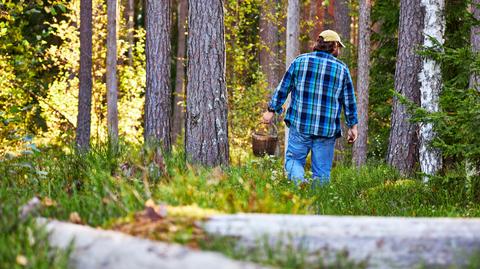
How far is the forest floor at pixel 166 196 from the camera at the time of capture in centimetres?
354

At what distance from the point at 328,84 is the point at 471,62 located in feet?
5.14

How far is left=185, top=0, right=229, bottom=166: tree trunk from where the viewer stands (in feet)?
27.1

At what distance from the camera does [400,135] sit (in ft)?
33.6

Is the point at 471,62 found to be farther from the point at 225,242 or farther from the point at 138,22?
the point at 138,22

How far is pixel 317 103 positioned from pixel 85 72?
366 inches

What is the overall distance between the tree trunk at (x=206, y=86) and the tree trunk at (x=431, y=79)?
2618 millimetres

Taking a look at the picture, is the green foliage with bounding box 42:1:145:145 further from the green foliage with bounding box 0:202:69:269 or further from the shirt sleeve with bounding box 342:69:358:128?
the green foliage with bounding box 0:202:69:269

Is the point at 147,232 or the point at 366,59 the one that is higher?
the point at 366,59

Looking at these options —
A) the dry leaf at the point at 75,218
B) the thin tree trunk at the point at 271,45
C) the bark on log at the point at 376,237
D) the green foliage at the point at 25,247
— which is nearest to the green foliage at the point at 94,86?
the thin tree trunk at the point at 271,45

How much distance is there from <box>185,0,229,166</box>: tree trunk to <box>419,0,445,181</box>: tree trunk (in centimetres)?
262

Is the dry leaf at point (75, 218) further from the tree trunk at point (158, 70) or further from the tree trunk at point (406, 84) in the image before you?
the tree trunk at point (158, 70)

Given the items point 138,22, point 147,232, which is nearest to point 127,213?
point 147,232

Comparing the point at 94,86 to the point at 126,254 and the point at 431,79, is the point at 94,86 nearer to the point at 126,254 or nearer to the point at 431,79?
the point at 431,79

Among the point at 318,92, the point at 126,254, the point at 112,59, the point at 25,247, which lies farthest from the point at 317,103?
the point at 112,59
